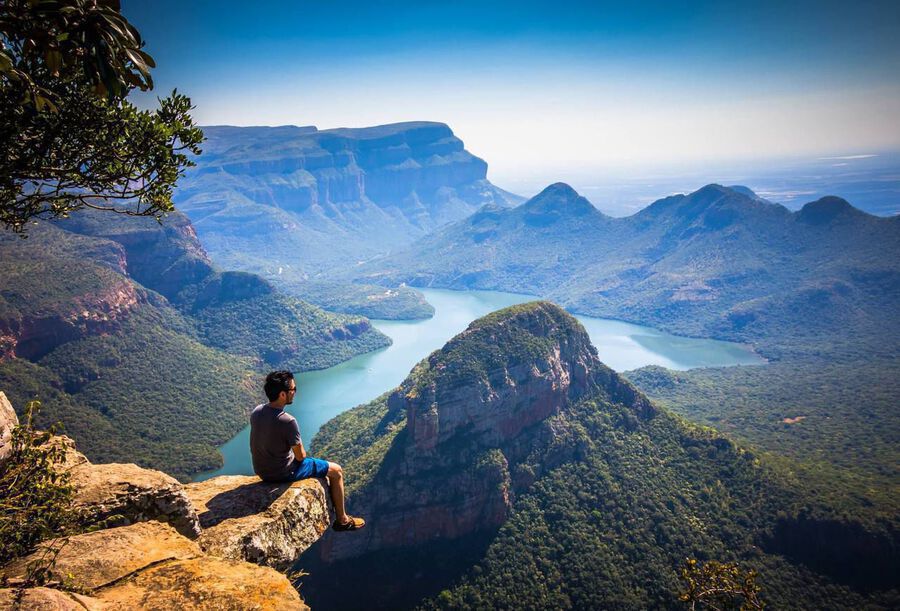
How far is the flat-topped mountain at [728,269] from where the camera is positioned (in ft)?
384

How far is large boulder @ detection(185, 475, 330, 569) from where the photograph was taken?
308 inches

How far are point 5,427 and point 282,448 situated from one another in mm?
4091

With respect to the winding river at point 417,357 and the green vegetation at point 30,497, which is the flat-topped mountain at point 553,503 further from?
the green vegetation at point 30,497

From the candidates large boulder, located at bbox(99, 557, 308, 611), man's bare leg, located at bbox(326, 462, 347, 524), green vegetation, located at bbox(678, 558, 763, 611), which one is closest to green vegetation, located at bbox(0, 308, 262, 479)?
man's bare leg, located at bbox(326, 462, 347, 524)

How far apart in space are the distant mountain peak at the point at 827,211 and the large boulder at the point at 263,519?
564 feet

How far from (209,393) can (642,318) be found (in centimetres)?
12535

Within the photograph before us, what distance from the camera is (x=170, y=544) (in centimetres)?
685

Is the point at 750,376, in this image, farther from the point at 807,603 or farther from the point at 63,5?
the point at 63,5

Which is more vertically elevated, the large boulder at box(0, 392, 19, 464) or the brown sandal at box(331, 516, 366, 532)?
the large boulder at box(0, 392, 19, 464)

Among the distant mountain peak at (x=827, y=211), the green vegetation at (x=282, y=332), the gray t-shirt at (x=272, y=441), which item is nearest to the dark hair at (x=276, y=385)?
the gray t-shirt at (x=272, y=441)

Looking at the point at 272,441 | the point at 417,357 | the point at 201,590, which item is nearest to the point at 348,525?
the point at 272,441

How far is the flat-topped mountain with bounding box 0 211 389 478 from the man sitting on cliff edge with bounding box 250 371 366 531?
57.5 meters

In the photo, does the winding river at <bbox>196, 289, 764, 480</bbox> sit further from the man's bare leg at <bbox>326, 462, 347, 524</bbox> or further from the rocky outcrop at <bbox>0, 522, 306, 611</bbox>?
the rocky outcrop at <bbox>0, 522, 306, 611</bbox>

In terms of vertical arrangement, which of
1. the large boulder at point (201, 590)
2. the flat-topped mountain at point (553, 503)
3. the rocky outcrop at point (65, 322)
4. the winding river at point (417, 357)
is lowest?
the winding river at point (417, 357)
